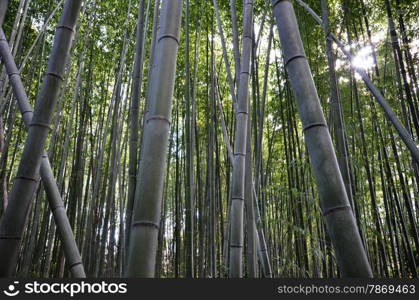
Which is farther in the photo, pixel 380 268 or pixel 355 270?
pixel 380 268

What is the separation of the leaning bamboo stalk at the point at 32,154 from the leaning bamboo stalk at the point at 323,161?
0.76 m

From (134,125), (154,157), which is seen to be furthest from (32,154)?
(134,125)

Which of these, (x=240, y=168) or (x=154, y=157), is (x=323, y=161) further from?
(x=240, y=168)

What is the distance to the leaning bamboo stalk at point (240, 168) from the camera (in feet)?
6.08

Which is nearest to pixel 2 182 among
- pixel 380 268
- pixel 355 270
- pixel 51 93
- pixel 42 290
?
pixel 51 93

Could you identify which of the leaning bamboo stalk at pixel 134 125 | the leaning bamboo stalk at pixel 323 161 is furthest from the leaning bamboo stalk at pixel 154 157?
the leaning bamboo stalk at pixel 134 125

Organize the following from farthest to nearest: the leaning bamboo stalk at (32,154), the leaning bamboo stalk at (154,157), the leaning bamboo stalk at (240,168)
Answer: the leaning bamboo stalk at (240,168), the leaning bamboo stalk at (32,154), the leaning bamboo stalk at (154,157)

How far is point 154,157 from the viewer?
983mm

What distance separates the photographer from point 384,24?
4.32 m

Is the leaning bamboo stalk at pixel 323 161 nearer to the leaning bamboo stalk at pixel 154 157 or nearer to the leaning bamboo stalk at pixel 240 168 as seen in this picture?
the leaning bamboo stalk at pixel 154 157

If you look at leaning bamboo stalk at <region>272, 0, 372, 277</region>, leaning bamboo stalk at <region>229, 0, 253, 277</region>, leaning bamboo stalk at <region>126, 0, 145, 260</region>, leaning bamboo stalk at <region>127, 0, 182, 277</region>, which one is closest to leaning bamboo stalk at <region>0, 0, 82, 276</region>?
leaning bamboo stalk at <region>127, 0, 182, 277</region>

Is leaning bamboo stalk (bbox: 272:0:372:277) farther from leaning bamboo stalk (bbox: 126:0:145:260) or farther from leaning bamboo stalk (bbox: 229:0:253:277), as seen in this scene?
leaning bamboo stalk (bbox: 126:0:145:260)

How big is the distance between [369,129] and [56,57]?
3.77 m

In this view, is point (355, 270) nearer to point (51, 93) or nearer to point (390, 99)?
point (51, 93)
